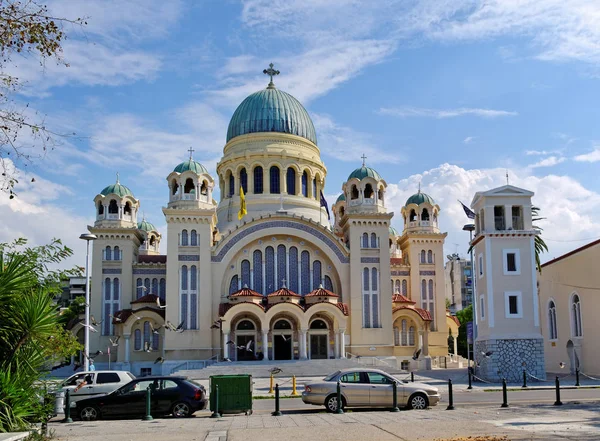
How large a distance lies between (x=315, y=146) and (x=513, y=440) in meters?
51.9

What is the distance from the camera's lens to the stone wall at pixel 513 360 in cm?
4050

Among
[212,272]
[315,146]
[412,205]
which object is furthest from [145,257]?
[412,205]

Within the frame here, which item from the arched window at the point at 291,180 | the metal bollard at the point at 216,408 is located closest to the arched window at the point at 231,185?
the arched window at the point at 291,180

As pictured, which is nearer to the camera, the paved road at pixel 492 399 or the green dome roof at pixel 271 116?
the paved road at pixel 492 399

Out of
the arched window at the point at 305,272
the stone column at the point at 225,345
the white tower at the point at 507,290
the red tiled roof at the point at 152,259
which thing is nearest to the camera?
the white tower at the point at 507,290

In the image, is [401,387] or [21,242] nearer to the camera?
[21,242]

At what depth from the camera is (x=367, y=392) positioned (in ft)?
77.9

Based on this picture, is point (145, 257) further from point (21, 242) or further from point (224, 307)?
point (21, 242)

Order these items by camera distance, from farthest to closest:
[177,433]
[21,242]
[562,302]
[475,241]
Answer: [562,302] → [475,241] → [177,433] → [21,242]

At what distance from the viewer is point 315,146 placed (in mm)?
65812

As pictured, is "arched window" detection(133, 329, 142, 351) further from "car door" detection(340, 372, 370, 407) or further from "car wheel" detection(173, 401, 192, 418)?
"car door" detection(340, 372, 370, 407)

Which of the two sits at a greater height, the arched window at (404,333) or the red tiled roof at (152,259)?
the red tiled roof at (152,259)

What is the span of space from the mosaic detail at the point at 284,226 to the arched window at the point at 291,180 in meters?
6.64

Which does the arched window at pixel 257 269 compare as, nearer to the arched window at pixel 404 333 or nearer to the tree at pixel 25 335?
the arched window at pixel 404 333
